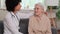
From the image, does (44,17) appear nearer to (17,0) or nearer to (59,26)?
(17,0)

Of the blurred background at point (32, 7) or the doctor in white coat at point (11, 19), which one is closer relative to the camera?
the doctor in white coat at point (11, 19)

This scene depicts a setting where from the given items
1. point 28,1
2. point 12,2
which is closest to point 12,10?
point 12,2

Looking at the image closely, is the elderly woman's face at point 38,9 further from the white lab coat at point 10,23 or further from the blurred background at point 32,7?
the blurred background at point 32,7

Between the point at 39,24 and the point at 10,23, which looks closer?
the point at 10,23

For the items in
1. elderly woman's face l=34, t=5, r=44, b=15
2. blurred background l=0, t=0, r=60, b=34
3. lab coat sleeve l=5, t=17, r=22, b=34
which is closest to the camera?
lab coat sleeve l=5, t=17, r=22, b=34

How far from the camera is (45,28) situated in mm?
2969

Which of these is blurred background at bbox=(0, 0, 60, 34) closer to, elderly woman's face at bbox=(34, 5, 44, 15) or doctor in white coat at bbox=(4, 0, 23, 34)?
elderly woman's face at bbox=(34, 5, 44, 15)

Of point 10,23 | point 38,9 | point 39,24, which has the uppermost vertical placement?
point 38,9

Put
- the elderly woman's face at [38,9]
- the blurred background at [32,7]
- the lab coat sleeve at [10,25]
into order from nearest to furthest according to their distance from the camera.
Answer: the lab coat sleeve at [10,25]
the elderly woman's face at [38,9]
the blurred background at [32,7]

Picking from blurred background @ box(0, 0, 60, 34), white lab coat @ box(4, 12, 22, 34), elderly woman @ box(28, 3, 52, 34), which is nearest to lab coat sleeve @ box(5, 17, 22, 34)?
white lab coat @ box(4, 12, 22, 34)

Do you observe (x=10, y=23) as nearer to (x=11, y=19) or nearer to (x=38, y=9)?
(x=11, y=19)

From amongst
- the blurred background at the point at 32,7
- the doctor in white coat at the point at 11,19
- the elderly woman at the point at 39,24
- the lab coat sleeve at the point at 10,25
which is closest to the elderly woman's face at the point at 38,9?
the elderly woman at the point at 39,24

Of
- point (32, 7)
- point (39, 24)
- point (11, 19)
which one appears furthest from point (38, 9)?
point (32, 7)

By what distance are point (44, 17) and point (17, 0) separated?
696 mm
